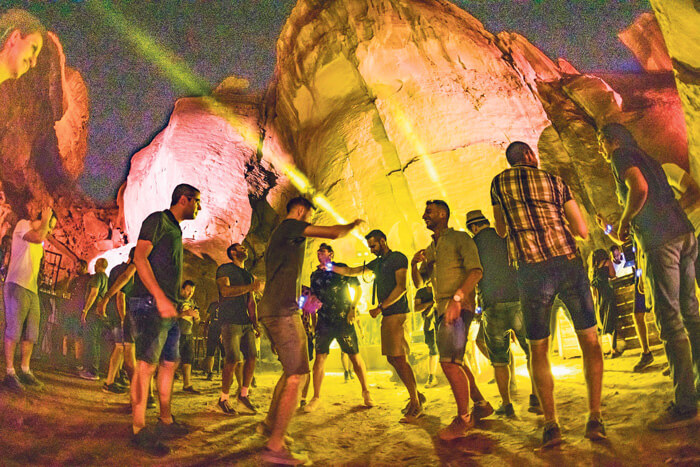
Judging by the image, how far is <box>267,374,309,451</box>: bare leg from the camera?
2.98 meters

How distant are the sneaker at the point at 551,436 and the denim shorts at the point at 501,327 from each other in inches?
42.0

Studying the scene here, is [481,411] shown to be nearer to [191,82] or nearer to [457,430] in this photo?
[457,430]

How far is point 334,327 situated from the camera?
499cm

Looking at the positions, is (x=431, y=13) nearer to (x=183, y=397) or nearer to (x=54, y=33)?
(x=54, y=33)

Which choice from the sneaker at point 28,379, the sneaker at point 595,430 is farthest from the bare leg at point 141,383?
the sneaker at point 595,430

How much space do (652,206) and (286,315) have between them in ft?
8.92

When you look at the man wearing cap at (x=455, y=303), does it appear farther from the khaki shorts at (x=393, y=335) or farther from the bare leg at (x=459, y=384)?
the khaki shorts at (x=393, y=335)

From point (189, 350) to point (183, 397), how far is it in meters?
1.01

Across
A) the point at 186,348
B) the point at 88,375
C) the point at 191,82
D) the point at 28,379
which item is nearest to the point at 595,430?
the point at 28,379

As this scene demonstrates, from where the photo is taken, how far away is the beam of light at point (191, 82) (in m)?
10.1

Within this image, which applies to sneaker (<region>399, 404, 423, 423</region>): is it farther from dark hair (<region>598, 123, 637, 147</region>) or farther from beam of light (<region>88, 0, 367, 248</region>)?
beam of light (<region>88, 0, 367, 248</region>)

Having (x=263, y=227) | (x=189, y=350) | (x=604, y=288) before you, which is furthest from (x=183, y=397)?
(x=263, y=227)

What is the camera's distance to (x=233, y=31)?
11.6 meters

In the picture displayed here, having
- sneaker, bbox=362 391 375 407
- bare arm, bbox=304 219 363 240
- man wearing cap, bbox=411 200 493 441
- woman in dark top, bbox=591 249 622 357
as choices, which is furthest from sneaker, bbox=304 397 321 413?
woman in dark top, bbox=591 249 622 357
